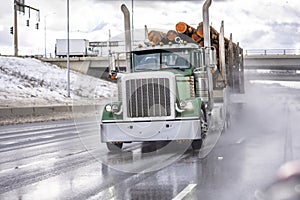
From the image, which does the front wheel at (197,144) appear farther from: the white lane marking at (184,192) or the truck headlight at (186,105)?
the white lane marking at (184,192)

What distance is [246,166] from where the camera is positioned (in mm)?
9531

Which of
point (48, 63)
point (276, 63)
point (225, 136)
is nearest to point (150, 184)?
point (225, 136)

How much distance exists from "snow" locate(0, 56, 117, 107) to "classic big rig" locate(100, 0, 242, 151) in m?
28.0

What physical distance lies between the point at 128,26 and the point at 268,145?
15.9ft

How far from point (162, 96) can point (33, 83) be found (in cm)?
4667

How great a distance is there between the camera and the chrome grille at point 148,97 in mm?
10797

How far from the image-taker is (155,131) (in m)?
10.9

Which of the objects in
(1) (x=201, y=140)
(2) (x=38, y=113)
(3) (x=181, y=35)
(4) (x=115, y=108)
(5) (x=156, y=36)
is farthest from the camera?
(2) (x=38, y=113)

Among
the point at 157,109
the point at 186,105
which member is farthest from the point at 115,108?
the point at 186,105

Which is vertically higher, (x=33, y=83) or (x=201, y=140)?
(x=33, y=83)

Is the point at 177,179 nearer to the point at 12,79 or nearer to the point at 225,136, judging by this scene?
the point at 225,136

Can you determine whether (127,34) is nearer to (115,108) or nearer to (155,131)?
(115,108)

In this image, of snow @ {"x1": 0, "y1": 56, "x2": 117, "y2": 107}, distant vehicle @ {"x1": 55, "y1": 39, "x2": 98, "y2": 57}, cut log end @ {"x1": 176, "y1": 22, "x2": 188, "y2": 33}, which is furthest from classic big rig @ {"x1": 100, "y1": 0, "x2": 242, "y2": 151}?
distant vehicle @ {"x1": 55, "y1": 39, "x2": 98, "y2": 57}

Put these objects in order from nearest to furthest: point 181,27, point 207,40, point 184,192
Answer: point 184,192
point 207,40
point 181,27
